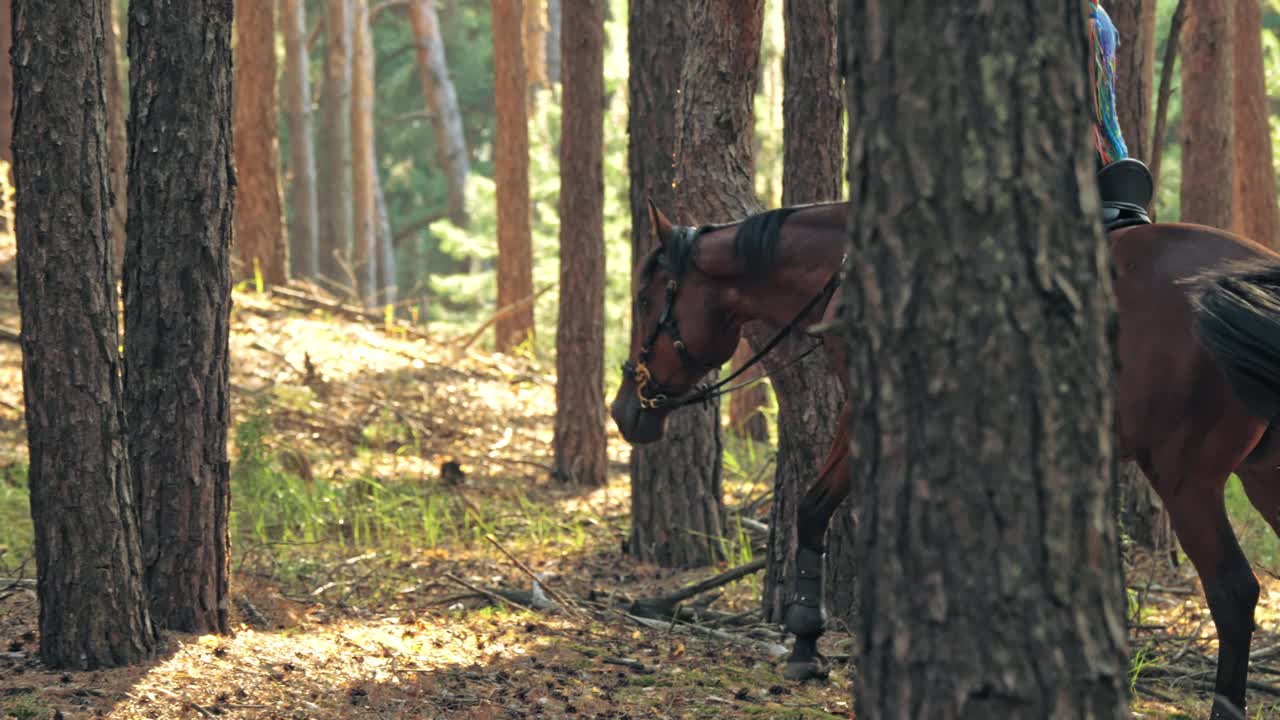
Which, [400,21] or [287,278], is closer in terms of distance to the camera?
[287,278]

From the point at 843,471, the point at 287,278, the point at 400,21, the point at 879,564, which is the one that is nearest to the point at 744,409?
the point at 287,278

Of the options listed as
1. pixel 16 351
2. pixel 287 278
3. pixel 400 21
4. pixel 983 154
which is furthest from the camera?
pixel 400 21

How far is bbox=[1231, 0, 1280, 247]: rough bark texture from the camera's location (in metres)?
13.9

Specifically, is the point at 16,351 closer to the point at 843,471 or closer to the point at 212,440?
the point at 212,440

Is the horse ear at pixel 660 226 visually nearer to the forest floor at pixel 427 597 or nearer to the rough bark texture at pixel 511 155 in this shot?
the forest floor at pixel 427 597

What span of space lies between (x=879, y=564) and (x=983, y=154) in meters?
0.87

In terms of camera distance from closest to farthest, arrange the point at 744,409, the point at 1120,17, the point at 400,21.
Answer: the point at 1120,17, the point at 744,409, the point at 400,21

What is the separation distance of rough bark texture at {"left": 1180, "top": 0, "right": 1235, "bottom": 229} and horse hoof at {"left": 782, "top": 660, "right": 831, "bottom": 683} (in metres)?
7.64

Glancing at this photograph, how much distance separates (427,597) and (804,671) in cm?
281

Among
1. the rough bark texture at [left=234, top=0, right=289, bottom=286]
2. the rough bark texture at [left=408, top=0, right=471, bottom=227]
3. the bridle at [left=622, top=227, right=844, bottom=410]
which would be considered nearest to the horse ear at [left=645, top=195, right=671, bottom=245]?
the bridle at [left=622, top=227, right=844, bottom=410]

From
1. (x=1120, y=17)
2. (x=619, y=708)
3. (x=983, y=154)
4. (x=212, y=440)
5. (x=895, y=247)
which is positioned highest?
(x=1120, y=17)

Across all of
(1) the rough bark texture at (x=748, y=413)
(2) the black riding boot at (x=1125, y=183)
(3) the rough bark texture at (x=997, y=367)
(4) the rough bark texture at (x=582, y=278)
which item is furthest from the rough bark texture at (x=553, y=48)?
(3) the rough bark texture at (x=997, y=367)

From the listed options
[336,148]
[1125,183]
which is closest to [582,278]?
[1125,183]

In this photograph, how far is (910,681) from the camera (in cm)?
275
